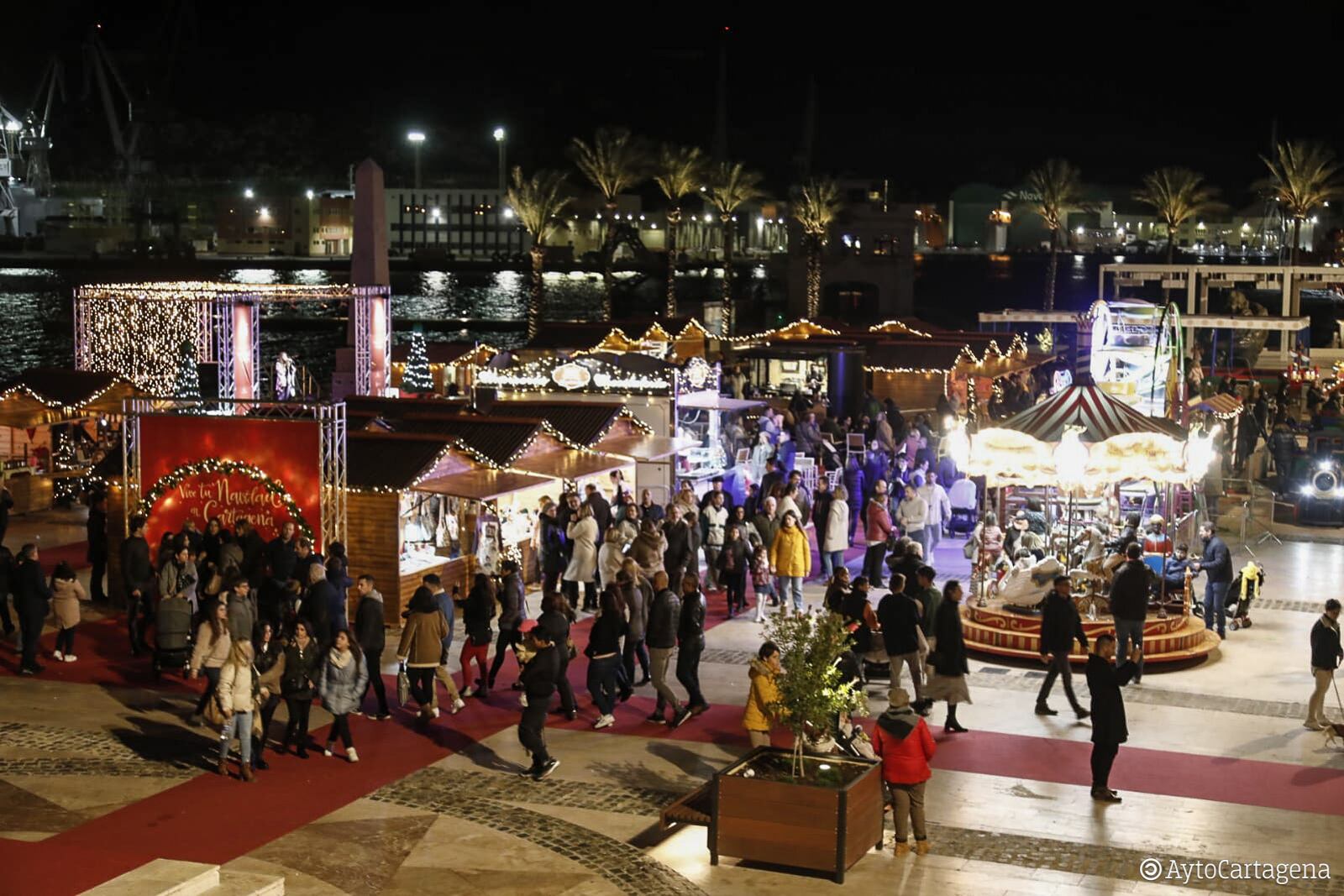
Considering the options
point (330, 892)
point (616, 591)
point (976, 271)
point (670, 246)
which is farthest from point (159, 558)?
point (976, 271)

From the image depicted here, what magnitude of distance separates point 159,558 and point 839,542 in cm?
797

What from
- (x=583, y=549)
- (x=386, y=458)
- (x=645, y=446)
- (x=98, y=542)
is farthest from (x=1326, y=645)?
(x=98, y=542)

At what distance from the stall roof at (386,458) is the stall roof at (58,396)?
12600 mm

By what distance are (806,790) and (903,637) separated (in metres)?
4.55

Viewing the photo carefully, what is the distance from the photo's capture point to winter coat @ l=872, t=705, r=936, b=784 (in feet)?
37.3

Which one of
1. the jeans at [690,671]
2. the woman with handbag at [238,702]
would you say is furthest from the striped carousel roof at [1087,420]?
the woman with handbag at [238,702]

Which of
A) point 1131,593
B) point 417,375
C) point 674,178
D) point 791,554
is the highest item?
point 674,178

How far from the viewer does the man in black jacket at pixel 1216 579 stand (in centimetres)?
1834

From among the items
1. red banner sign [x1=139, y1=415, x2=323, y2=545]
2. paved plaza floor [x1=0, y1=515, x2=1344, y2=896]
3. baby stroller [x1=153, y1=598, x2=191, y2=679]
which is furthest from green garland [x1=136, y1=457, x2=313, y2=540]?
paved plaza floor [x1=0, y1=515, x2=1344, y2=896]

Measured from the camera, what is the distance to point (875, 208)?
91.9 m

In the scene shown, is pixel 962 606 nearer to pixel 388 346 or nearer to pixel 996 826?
pixel 996 826

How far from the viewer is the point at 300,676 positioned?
1391cm

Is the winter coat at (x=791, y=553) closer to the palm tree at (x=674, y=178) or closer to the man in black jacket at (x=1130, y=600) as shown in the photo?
the man in black jacket at (x=1130, y=600)

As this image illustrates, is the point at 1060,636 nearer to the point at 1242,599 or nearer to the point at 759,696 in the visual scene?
the point at 759,696
